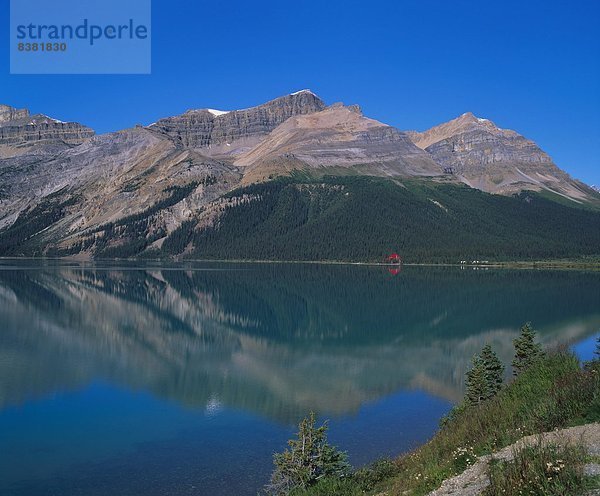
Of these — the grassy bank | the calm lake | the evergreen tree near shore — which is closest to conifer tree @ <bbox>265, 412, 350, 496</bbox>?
the grassy bank

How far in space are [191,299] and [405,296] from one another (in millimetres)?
39638

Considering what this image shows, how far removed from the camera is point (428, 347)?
65.6 m

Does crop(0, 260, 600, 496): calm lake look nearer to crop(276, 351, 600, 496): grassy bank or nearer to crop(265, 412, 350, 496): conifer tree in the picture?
crop(265, 412, 350, 496): conifer tree

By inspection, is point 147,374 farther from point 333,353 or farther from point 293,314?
point 293,314

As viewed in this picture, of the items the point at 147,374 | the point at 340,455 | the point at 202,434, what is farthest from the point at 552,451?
A: the point at 147,374

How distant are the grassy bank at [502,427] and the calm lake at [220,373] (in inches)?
344

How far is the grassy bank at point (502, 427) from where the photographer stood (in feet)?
49.6

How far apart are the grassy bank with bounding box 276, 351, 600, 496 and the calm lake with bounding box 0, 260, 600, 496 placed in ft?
28.7

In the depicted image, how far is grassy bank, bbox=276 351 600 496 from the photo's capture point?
49.6 ft

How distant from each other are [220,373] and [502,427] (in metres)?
37.3

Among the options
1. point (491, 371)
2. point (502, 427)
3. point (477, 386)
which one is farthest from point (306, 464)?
point (491, 371)

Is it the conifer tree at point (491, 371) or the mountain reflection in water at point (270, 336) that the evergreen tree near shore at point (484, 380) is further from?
the mountain reflection in water at point (270, 336)

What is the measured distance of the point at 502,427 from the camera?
1720 centimetres

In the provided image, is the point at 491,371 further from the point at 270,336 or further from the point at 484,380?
the point at 270,336
